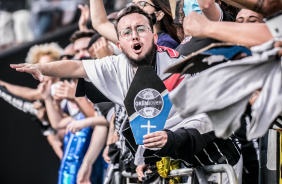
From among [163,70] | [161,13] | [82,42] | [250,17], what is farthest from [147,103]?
[82,42]

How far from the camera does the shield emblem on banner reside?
2.67 metres

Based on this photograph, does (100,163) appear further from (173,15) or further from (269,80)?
(269,80)

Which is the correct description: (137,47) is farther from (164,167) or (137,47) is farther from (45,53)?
(45,53)

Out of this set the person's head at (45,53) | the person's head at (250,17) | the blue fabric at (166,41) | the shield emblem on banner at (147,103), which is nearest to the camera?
the shield emblem on banner at (147,103)

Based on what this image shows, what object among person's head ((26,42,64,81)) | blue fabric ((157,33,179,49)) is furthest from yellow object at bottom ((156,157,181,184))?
person's head ((26,42,64,81))

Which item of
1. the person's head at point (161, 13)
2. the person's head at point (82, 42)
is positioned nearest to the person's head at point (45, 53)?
the person's head at point (82, 42)

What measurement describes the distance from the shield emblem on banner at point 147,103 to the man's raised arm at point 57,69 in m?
0.39

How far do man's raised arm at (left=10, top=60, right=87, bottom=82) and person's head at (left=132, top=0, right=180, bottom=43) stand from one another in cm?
90

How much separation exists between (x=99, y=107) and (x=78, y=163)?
2.60 ft

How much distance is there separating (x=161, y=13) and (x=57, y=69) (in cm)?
117

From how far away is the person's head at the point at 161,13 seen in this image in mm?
3695

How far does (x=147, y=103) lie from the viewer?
2672 mm

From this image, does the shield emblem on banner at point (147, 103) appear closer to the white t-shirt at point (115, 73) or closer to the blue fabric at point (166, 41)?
the white t-shirt at point (115, 73)

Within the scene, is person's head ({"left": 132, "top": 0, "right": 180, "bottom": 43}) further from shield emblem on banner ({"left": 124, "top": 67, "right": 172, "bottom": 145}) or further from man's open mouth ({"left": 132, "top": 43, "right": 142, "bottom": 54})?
shield emblem on banner ({"left": 124, "top": 67, "right": 172, "bottom": 145})
